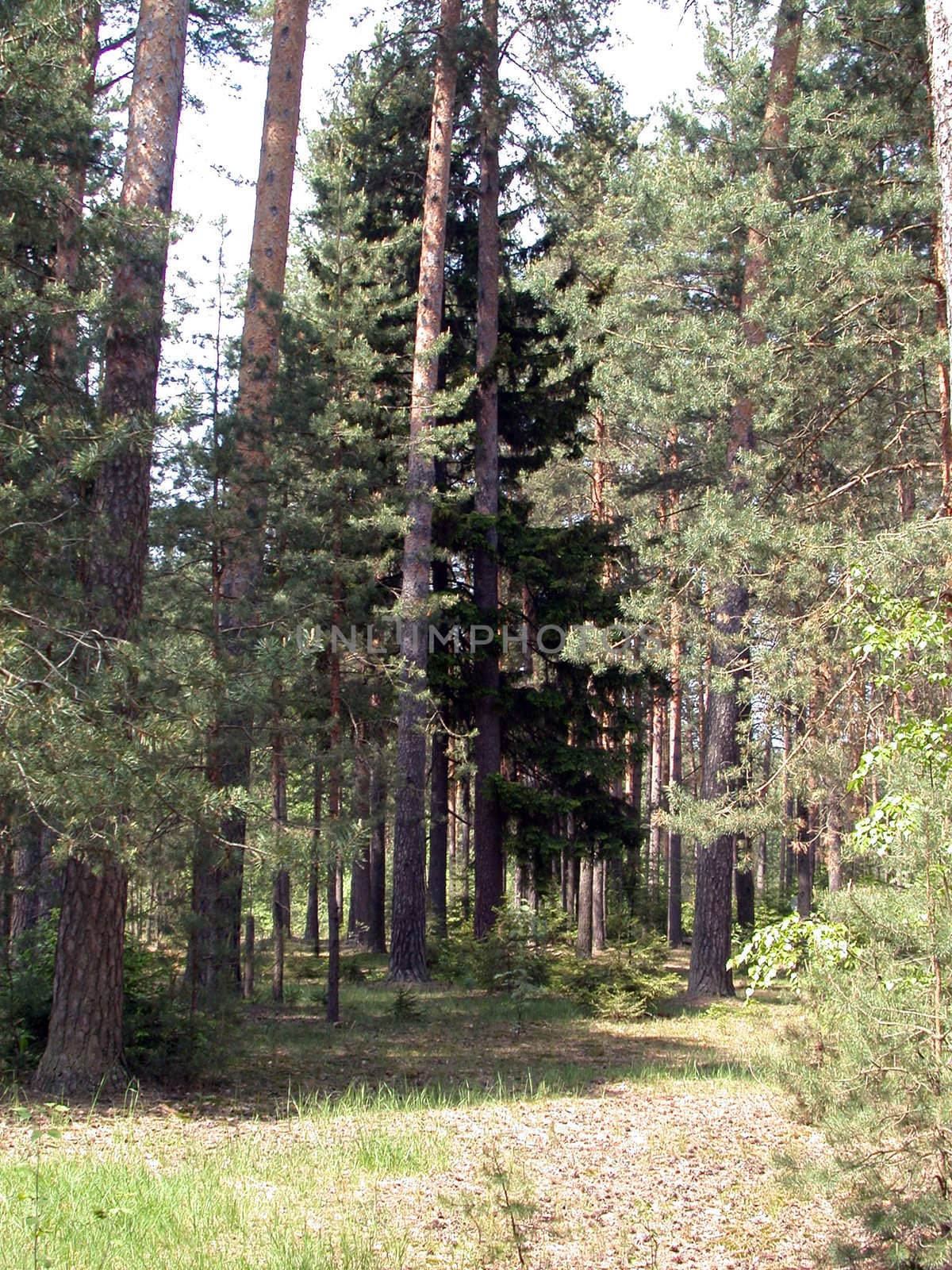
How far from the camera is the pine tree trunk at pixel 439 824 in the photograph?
70.6 ft

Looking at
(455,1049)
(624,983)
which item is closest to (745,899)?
(624,983)

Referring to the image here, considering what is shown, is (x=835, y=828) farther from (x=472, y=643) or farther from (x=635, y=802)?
(x=635, y=802)

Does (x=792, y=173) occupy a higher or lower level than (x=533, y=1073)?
higher

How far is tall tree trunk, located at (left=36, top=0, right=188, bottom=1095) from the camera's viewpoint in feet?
27.1

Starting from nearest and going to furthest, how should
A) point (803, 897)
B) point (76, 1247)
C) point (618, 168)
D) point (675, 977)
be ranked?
1. point (76, 1247)
2. point (675, 977)
3. point (618, 168)
4. point (803, 897)

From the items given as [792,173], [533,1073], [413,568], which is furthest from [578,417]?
[533,1073]

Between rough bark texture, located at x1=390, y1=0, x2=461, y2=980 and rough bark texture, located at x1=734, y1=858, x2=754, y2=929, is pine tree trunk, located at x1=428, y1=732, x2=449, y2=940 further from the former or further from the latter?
rough bark texture, located at x1=734, y1=858, x2=754, y2=929

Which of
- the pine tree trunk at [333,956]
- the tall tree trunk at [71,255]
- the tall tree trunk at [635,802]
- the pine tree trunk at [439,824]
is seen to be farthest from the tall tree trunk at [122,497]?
the tall tree trunk at [635,802]

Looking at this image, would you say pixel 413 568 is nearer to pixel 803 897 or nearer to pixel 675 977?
pixel 675 977

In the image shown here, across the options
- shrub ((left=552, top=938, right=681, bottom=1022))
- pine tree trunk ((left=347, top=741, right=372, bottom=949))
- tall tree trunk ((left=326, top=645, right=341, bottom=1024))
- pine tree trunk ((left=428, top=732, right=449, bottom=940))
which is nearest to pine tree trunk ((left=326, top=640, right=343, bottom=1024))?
tall tree trunk ((left=326, top=645, right=341, bottom=1024))

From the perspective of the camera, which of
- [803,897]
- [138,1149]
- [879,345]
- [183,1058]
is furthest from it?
[803,897]

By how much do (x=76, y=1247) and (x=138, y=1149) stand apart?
2011mm

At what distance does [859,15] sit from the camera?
1241cm

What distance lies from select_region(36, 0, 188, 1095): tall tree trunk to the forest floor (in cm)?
70
